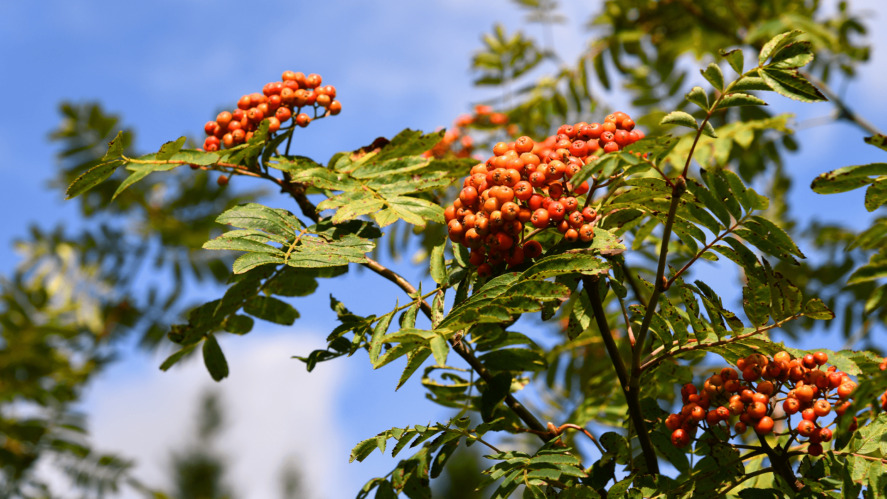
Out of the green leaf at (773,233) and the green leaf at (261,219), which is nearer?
the green leaf at (773,233)

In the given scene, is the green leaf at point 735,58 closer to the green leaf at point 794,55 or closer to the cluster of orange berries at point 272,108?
the green leaf at point 794,55

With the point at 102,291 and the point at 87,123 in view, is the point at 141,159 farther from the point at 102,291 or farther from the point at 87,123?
the point at 102,291

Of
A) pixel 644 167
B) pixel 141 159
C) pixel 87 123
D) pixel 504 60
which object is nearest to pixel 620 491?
pixel 644 167

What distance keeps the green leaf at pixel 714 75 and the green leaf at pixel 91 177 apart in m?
1.26

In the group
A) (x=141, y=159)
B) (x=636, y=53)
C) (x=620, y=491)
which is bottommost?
(x=620, y=491)

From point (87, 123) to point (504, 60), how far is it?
2716mm

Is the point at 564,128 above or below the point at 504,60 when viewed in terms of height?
below

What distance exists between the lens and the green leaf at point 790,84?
4.48 feet

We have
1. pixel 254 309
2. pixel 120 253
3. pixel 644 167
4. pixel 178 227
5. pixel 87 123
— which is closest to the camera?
pixel 644 167

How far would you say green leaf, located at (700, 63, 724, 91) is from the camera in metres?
1.41

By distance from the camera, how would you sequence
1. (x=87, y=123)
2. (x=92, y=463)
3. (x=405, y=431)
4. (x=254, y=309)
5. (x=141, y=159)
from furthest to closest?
(x=87, y=123), (x=92, y=463), (x=254, y=309), (x=141, y=159), (x=405, y=431)

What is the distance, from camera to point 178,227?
5.57 meters

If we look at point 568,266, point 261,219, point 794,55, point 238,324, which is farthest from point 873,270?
point 238,324

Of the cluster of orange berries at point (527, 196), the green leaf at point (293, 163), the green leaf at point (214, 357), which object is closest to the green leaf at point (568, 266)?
the cluster of orange berries at point (527, 196)
